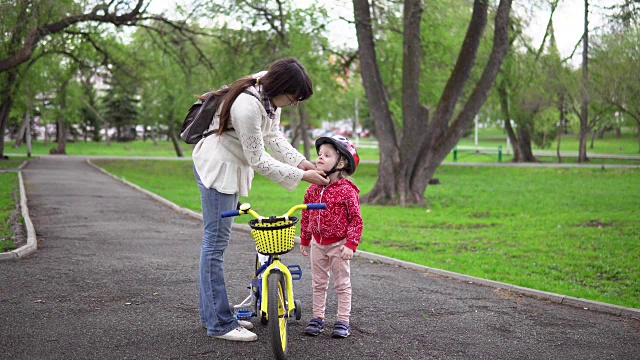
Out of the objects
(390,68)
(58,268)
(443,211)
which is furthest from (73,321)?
(390,68)

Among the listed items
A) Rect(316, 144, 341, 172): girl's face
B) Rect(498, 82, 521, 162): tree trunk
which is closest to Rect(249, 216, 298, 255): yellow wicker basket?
Rect(316, 144, 341, 172): girl's face

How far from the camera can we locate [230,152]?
509 centimetres

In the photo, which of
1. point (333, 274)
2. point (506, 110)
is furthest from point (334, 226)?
point (506, 110)

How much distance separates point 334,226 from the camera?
17.5 feet

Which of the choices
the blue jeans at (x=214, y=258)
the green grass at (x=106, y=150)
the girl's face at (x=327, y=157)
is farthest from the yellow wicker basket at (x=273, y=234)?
the green grass at (x=106, y=150)

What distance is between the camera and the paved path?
5156 millimetres

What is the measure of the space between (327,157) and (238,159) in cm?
63

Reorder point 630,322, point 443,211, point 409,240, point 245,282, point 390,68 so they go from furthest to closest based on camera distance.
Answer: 1. point 390,68
2. point 443,211
3. point 409,240
4. point 245,282
5. point 630,322

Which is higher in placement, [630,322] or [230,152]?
[230,152]

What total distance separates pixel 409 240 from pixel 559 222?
399 cm

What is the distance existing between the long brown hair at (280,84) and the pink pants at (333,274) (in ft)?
4.03

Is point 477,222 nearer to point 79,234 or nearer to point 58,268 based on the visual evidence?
point 79,234

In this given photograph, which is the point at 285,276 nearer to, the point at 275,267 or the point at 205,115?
the point at 275,267

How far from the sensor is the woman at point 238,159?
484cm
